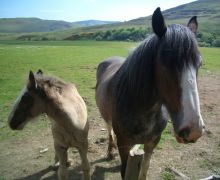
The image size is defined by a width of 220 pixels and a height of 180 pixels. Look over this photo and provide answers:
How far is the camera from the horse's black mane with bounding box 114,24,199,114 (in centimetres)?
241

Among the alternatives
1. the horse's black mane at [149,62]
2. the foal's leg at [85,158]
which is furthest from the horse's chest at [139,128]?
the foal's leg at [85,158]

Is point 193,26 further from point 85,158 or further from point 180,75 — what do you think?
point 85,158

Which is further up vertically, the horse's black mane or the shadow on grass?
the horse's black mane

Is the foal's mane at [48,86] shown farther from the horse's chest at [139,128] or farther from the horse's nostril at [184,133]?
the horse's nostril at [184,133]

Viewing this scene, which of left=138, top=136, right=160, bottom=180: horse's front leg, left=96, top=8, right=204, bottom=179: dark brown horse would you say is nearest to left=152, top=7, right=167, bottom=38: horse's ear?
left=96, top=8, right=204, bottom=179: dark brown horse

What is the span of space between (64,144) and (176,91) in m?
2.32

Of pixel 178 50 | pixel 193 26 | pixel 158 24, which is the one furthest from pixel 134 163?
pixel 193 26

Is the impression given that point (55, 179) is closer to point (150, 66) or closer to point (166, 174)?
point (166, 174)

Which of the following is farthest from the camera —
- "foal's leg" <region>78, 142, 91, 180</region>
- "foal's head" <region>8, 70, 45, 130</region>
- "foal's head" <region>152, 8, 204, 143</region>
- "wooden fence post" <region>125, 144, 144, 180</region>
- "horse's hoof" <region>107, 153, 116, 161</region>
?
"horse's hoof" <region>107, 153, 116, 161</region>

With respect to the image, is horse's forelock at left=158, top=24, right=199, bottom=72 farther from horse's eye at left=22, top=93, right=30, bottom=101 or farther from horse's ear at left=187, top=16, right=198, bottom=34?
horse's eye at left=22, top=93, right=30, bottom=101

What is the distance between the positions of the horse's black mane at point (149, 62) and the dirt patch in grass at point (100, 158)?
6.63 feet

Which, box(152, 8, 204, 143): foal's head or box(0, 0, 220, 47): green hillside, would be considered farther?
box(0, 0, 220, 47): green hillside

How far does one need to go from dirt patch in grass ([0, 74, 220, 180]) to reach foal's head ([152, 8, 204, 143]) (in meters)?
2.76

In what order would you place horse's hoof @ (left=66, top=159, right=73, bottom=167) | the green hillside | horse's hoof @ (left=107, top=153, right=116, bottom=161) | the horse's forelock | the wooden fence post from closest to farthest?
the horse's forelock
the wooden fence post
horse's hoof @ (left=66, top=159, right=73, bottom=167)
horse's hoof @ (left=107, top=153, right=116, bottom=161)
the green hillside
